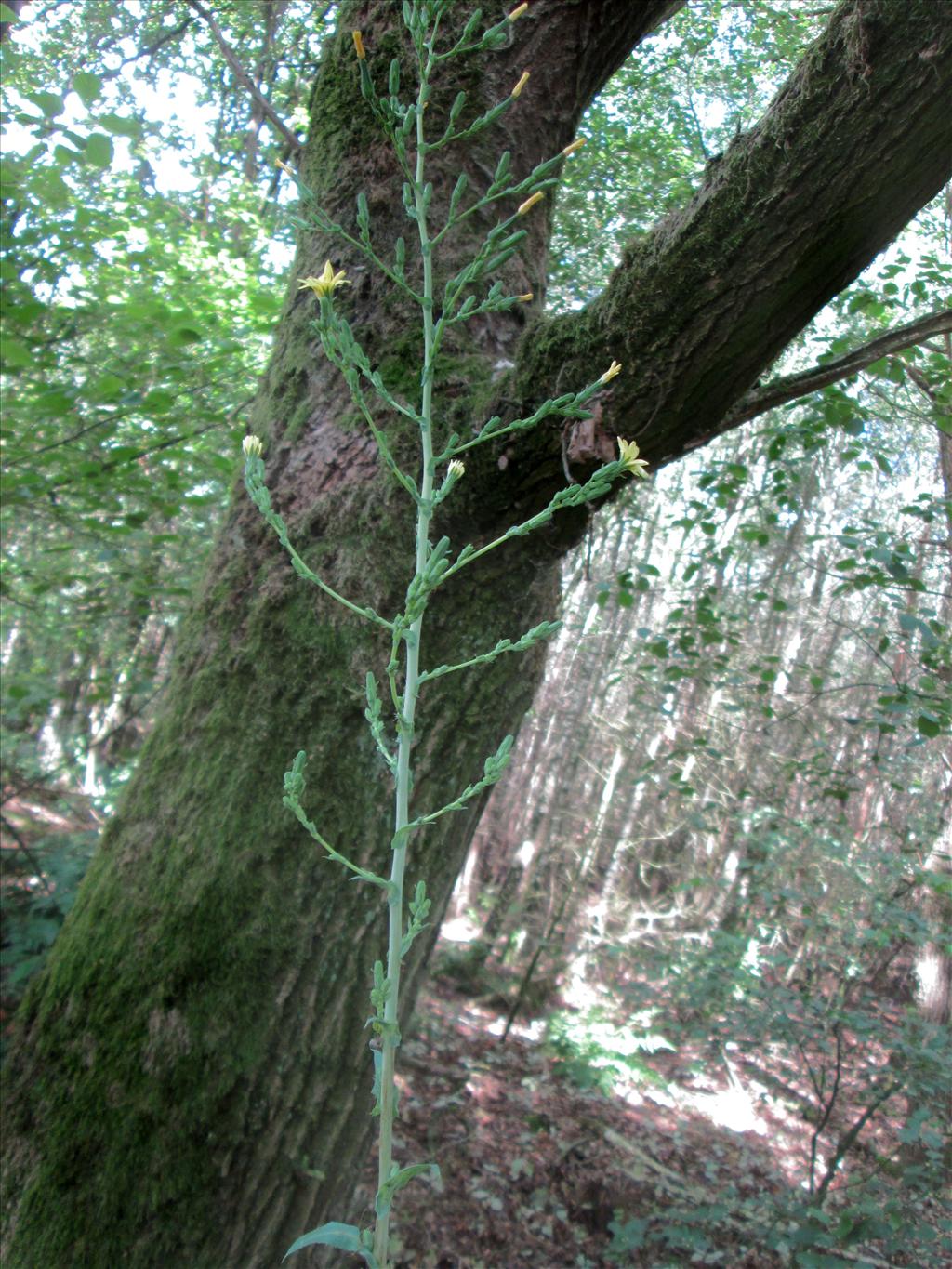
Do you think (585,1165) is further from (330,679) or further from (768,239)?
(768,239)

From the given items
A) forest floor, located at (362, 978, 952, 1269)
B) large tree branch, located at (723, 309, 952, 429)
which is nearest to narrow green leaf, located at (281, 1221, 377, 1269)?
large tree branch, located at (723, 309, 952, 429)

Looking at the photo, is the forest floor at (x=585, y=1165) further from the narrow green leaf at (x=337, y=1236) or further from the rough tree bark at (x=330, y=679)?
the narrow green leaf at (x=337, y=1236)

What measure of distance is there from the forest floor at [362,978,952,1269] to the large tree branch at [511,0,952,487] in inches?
121

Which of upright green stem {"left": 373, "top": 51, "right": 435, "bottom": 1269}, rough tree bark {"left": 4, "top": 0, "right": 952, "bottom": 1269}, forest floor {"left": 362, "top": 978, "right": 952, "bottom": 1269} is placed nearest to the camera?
upright green stem {"left": 373, "top": 51, "right": 435, "bottom": 1269}

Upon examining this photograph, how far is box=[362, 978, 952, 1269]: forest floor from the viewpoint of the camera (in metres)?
3.92

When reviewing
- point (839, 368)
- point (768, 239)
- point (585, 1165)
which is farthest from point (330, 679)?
point (585, 1165)

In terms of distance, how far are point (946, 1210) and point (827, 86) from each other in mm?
3722

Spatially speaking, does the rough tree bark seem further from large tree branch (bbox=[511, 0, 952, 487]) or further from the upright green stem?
the upright green stem

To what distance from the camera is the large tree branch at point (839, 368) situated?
199 centimetres

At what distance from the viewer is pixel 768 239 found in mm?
1607

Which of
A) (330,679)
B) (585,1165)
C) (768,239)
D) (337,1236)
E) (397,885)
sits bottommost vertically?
(585,1165)

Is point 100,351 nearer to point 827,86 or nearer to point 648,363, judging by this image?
point 648,363

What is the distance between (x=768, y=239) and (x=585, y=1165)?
17.4ft

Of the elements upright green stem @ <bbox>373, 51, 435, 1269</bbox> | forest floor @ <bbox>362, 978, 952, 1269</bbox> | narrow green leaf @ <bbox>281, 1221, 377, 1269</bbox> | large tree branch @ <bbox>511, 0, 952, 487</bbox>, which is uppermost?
large tree branch @ <bbox>511, 0, 952, 487</bbox>
